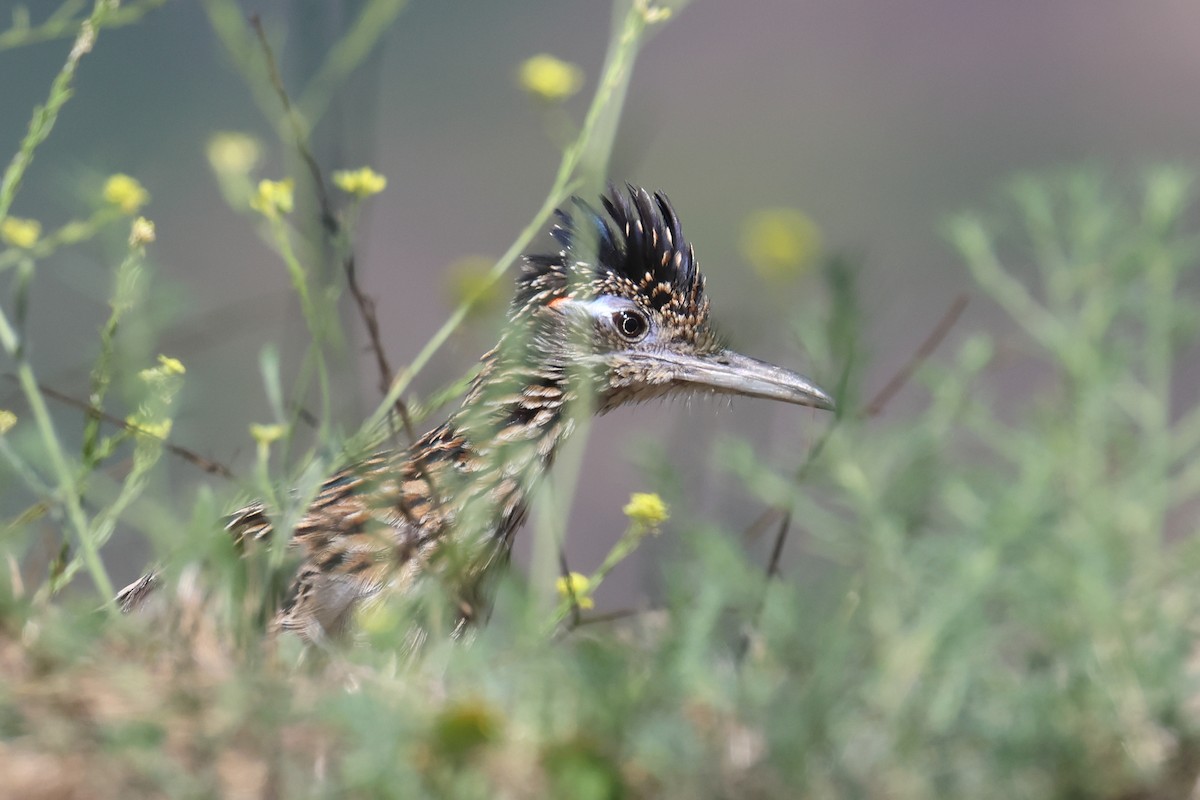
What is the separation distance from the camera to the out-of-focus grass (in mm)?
2232

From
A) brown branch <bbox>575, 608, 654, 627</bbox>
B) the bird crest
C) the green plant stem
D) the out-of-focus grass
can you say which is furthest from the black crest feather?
brown branch <bbox>575, 608, 654, 627</bbox>

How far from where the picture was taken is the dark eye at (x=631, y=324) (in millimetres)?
5004

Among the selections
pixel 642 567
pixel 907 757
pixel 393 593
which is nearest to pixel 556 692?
pixel 907 757

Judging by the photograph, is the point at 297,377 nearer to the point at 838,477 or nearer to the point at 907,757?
the point at 838,477

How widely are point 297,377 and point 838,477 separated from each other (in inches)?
46.9

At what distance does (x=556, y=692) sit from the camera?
7.68 feet

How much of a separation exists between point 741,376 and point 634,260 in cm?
55

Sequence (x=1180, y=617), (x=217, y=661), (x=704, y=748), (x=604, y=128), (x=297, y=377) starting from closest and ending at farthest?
1. (x=704, y=748)
2. (x=217, y=661)
3. (x=1180, y=617)
4. (x=297, y=377)
5. (x=604, y=128)

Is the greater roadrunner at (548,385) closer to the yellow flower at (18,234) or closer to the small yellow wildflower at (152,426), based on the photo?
the small yellow wildflower at (152,426)

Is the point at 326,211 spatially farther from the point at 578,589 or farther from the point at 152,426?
the point at 578,589

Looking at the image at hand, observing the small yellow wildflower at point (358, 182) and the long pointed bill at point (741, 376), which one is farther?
the long pointed bill at point (741, 376)

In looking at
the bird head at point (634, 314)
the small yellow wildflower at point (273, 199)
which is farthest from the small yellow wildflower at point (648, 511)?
the bird head at point (634, 314)

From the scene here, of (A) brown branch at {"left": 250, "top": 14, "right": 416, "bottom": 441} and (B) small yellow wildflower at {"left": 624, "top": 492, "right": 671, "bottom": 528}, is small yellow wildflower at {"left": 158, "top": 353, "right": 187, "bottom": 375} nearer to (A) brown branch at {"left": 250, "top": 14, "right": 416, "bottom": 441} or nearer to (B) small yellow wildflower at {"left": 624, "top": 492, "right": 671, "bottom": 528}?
(A) brown branch at {"left": 250, "top": 14, "right": 416, "bottom": 441}

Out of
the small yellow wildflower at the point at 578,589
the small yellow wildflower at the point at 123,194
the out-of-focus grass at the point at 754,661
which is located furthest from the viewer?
the small yellow wildflower at the point at 123,194
